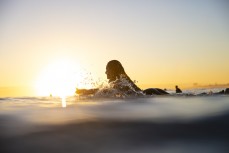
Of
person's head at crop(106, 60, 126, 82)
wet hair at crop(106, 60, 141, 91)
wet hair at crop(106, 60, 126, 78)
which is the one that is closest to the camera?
wet hair at crop(106, 60, 141, 91)

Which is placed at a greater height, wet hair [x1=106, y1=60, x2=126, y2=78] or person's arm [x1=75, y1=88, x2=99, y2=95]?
wet hair [x1=106, y1=60, x2=126, y2=78]

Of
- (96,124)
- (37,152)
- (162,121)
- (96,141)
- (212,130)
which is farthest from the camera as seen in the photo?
(162,121)

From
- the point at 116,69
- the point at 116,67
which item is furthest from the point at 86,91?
the point at 116,67

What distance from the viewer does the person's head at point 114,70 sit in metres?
75.6

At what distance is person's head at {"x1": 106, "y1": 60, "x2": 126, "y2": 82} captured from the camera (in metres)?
75.6

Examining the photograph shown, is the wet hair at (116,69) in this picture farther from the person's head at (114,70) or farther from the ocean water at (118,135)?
the ocean water at (118,135)

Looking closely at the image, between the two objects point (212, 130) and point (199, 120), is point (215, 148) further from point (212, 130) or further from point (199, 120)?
point (199, 120)

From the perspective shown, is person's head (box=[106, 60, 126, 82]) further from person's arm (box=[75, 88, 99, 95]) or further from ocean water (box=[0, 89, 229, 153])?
ocean water (box=[0, 89, 229, 153])

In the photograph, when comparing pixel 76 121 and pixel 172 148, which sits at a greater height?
pixel 76 121

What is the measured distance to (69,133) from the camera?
11211mm

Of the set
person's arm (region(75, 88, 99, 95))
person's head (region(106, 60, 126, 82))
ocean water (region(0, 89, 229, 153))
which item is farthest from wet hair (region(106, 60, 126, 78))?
ocean water (region(0, 89, 229, 153))

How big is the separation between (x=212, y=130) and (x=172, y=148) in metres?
3.06

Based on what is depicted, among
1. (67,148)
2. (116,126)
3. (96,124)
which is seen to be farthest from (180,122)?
(67,148)

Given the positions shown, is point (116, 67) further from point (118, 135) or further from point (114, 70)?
point (118, 135)
